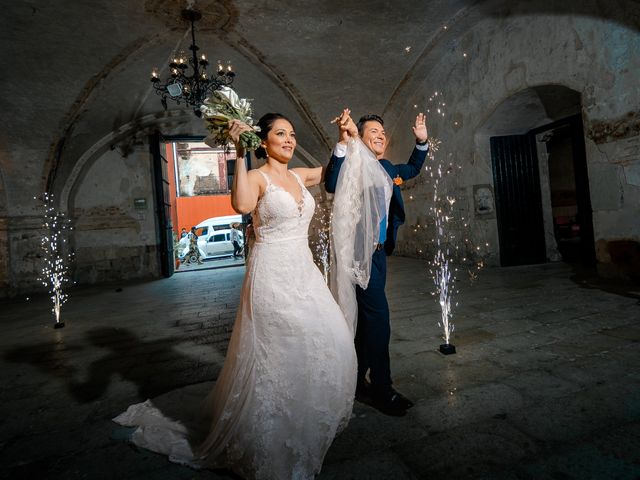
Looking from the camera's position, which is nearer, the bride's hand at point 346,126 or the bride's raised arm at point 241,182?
the bride's raised arm at point 241,182

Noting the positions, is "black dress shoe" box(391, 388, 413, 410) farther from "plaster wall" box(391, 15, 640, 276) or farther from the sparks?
the sparks

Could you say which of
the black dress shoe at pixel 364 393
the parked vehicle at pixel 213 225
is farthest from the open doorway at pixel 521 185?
the parked vehicle at pixel 213 225

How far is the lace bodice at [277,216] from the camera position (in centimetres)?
167

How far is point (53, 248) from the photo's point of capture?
28.0 feet

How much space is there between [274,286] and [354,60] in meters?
7.49

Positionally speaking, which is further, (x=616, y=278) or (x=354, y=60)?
(x=354, y=60)

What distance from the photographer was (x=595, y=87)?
4.56 m

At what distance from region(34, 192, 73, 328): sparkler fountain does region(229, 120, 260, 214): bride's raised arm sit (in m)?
8.94

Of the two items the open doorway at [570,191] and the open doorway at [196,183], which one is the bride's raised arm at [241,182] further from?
the open doorway at [196,183]

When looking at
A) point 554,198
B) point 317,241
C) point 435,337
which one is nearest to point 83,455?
point 435,337

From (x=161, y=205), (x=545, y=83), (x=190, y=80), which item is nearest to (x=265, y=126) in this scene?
(x=190, y=80)

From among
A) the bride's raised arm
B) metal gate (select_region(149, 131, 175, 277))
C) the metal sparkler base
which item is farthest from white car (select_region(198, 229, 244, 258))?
the bride's raised arm

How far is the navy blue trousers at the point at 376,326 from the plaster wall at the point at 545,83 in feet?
13.8

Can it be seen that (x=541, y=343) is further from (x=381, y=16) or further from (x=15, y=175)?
(x=15, y=175)
